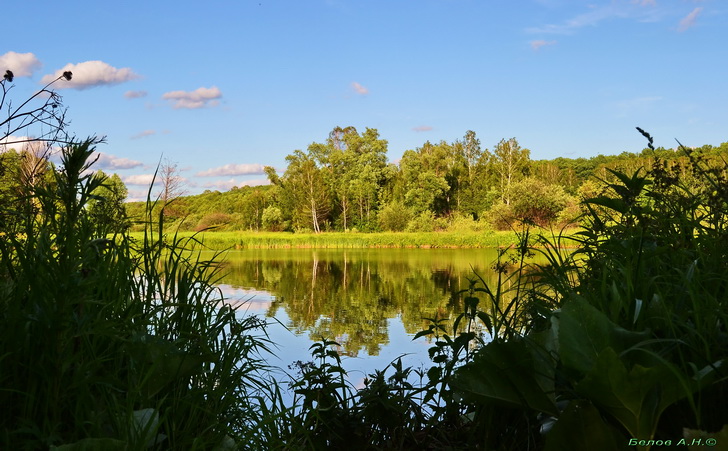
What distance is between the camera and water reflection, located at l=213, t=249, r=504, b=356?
707cm

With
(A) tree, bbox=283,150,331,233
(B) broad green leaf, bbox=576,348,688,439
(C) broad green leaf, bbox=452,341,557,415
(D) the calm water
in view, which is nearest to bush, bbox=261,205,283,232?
(A) tree, bbox=283,150,331,233

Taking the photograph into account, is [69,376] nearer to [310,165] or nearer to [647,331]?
[647,331]

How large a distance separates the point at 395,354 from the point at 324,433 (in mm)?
3295

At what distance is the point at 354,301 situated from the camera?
9984 millimetres

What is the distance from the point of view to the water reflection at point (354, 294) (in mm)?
7074

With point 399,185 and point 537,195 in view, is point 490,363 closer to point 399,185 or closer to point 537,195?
point 537,195

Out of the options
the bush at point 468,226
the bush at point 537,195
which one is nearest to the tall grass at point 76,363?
the bush at point 537,195

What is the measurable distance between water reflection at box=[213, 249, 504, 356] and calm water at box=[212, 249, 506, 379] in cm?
1

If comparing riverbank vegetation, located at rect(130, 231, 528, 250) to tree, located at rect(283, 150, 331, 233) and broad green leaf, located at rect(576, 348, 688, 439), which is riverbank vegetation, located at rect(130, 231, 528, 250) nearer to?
tree, located at rect(283, 150, 331, 233)

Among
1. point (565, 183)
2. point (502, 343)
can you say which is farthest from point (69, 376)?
point (565, 183)

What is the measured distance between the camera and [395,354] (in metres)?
5.66

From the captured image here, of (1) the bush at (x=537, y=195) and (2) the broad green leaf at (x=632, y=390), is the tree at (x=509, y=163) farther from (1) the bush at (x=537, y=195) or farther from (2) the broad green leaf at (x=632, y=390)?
(2) the broad green leaf at (x=632, y=390)

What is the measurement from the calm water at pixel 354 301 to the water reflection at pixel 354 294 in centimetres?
1

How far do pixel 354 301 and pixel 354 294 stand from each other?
0.95 m
